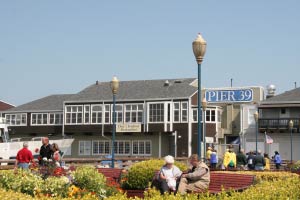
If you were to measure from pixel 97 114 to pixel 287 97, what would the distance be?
67.2ft

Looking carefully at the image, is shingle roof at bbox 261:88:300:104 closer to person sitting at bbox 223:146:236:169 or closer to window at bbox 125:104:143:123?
window at bbox 125:104:143:123

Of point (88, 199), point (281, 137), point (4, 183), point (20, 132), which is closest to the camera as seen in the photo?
point (88, 199)

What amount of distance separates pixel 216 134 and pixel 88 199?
51816mm

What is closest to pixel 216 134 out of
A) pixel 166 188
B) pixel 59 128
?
pixel 59 128

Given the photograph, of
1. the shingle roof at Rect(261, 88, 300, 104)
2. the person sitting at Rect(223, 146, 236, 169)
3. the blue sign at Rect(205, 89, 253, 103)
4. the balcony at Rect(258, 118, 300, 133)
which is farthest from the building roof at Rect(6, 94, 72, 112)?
the person sitting at Rect(223, 146, 236, 169)

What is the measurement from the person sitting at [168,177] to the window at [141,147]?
47.8 metres

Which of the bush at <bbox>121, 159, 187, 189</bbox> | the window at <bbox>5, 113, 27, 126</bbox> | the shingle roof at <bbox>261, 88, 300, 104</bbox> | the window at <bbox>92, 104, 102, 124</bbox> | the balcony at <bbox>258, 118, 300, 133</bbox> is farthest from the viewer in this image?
the window at <bbox>5, 113, 27, 126</bbox>

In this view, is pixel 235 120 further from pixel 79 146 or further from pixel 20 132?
pixel 20 132

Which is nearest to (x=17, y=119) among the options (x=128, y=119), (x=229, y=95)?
(x=128, y=119)

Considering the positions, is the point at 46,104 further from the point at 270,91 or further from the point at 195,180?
the point at 195,180

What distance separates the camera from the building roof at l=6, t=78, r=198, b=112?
203 ft

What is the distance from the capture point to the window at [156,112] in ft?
198

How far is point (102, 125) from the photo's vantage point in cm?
6278

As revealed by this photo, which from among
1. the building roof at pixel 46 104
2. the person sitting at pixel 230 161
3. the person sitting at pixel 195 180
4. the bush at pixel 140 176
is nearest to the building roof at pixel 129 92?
the building roof at pixel 46 104
